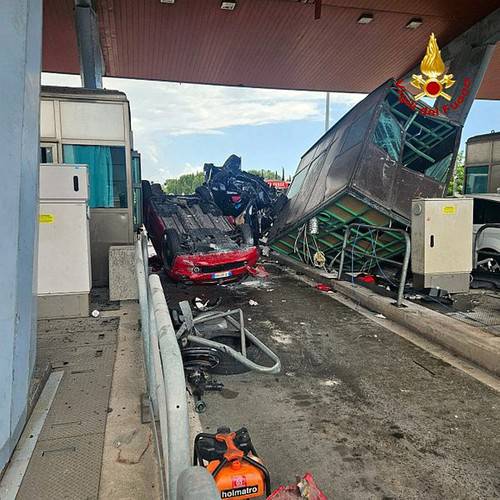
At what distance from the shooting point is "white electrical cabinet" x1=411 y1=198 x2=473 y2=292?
21.9 ft

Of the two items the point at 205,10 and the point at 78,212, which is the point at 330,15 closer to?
the point at 205,10

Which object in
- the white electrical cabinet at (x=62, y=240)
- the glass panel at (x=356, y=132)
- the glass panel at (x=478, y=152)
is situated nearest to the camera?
the white electrical cabinet at (x=62, y=240)

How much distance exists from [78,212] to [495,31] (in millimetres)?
13209

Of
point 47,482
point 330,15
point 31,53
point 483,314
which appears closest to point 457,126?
point 483,314

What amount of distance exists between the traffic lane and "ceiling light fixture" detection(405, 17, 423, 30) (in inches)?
447

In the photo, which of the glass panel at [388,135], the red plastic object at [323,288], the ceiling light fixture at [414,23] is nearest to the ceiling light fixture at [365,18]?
the ceiling light fixture at [414,23]

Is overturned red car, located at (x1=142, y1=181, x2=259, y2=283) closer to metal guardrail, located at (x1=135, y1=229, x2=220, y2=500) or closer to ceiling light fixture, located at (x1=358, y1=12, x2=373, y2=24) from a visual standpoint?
metal guardrail, located at (x1=135, y1=229, x2=220, y2=500)

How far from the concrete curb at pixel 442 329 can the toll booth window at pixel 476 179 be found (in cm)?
901

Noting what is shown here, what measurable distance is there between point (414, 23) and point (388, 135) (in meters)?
7.17

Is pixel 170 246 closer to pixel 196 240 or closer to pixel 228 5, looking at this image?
pixel 196 240

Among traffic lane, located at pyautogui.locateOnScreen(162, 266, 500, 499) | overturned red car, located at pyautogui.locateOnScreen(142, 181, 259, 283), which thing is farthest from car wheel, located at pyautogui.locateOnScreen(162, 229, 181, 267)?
traffic lane, located at pyautogui.locateOnScreen(162, 266, 500, 499)

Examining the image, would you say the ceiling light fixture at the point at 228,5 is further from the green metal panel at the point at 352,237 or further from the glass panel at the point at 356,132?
the green metal panel at the point at 352,237

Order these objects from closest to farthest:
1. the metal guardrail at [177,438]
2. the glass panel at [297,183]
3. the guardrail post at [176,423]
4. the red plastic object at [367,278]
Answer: the metal guardrail at [177,438] < the guardrail post at [176,423] < the red plastic object at [367,278] < the glass panel at [297,183]

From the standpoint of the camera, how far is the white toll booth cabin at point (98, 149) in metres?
6.74
